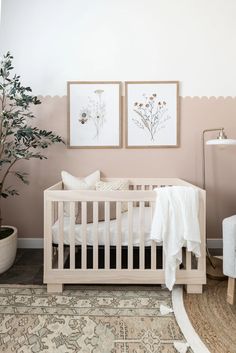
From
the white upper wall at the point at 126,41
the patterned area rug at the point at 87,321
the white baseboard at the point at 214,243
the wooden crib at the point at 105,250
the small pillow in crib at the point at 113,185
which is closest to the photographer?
the patterned area rug at the point at 87,321

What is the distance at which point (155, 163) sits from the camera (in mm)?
2629

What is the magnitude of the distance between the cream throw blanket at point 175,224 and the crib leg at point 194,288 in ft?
0.54

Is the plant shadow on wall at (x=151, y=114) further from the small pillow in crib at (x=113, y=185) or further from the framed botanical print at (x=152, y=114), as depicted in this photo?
the small pillow in crib at (x=113, y=185)

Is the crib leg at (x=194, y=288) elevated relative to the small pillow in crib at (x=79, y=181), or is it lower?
lower

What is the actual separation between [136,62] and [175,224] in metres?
1.74

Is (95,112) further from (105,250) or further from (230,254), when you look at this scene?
(230,254)

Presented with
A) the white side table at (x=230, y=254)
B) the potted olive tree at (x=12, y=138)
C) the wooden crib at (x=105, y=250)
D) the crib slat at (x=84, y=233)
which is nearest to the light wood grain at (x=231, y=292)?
the white side table at (x=230, y=254)

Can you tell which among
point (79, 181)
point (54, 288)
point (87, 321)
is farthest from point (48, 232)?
point (79, 181)

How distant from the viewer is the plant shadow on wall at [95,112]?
8.44 feet

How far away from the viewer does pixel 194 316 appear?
1.53 metres

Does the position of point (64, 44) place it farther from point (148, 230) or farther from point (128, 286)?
point (128, 286)

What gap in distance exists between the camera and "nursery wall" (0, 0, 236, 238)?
251 cm

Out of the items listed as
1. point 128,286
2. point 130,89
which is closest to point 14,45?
point 130,89

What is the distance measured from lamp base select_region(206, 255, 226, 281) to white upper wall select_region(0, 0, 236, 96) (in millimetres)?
1640
